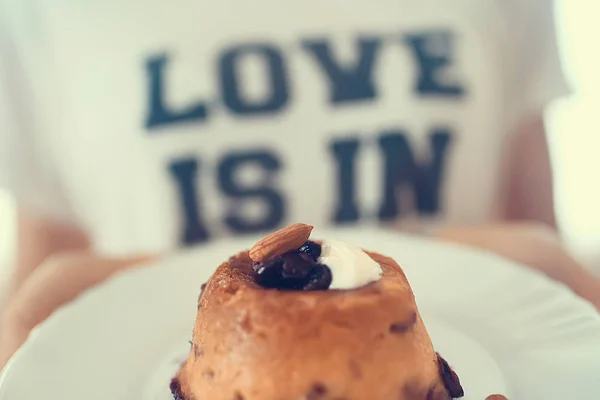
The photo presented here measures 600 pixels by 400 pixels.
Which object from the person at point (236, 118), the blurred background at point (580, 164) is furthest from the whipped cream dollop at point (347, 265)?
the blurred background at point (580, 164)

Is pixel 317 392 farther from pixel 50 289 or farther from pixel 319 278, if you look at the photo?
pixel 50 289

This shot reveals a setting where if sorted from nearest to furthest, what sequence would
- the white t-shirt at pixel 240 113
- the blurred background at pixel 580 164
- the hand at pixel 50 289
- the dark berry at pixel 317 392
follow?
1. the dark berry at pixel 317 392
2. the hand at pixel 50 289
3. the white t-shirt at pixel 240 113
4. the blurred background at pixel 580 164

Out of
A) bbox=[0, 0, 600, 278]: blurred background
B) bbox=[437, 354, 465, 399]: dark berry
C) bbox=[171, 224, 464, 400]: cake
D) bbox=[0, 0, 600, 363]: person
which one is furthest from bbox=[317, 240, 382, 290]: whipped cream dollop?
bbox=[0, 0, 600, 278]: blurred background

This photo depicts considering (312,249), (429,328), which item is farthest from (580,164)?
(312,249)

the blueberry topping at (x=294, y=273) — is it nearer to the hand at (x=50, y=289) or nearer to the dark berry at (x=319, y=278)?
the dark berry at (x=319, y=278)

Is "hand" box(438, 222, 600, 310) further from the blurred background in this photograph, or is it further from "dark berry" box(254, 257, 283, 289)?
the blurred background

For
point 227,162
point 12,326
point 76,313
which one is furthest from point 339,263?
point 227,162
